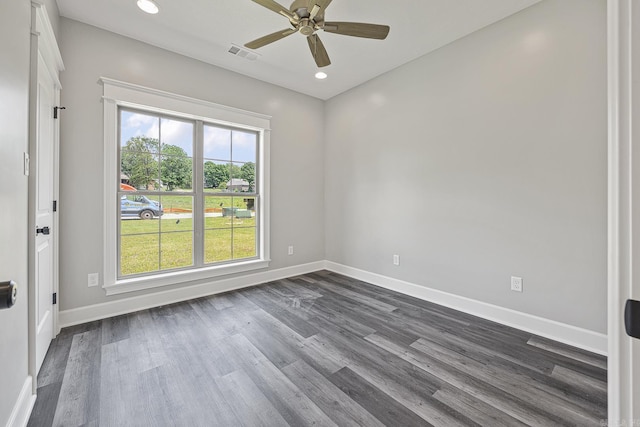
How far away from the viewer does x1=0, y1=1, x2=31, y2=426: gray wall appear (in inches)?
48.3

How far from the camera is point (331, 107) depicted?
446 cm

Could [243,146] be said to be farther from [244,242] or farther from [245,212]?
[244,242]

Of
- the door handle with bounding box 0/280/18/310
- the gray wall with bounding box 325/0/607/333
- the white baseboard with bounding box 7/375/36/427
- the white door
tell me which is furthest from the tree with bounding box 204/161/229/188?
the door handle with bounding box 0/280/18/310

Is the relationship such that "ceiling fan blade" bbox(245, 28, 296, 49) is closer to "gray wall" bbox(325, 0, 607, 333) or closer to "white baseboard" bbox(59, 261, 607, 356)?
"gray wall" bbox(325, 0, 607, 333)

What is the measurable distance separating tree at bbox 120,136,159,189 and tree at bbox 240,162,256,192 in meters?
1.07

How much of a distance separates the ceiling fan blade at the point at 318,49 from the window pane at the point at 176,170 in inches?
77.0

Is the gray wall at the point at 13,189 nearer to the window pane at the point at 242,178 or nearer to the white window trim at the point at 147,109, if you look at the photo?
the white window trim at the point at 147,109

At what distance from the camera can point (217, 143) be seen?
358 centimetres

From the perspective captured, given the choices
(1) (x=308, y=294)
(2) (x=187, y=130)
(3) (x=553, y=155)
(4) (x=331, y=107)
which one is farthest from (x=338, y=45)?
(1) (x=308, y=294)

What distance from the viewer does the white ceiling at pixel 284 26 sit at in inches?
94.2

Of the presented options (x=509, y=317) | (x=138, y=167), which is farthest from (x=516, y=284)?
(x=138, y=167)

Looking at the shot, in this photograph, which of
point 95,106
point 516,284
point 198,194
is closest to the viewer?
point 516,284
